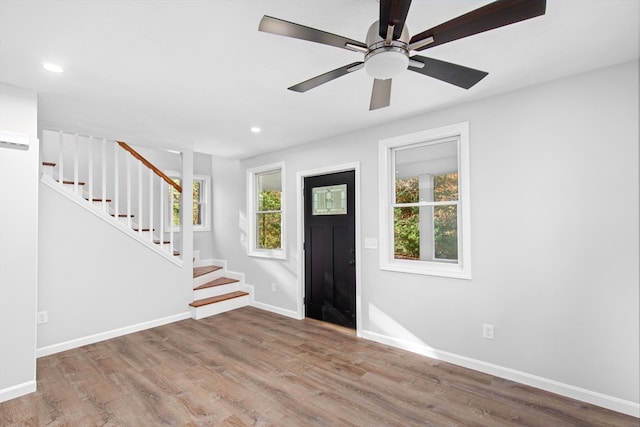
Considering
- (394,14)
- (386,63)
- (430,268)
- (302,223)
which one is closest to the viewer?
(394,14)

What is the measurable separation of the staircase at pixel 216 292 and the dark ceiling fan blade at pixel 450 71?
4.17 meters

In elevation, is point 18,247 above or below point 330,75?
below

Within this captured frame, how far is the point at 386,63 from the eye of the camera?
146 cm

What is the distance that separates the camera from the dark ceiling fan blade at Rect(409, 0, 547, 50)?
1199mm

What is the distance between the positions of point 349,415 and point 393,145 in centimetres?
257

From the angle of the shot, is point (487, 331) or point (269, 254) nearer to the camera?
point (487, 331)

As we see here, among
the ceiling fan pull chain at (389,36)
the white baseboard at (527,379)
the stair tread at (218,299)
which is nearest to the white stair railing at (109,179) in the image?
the stair tread at (218,299)

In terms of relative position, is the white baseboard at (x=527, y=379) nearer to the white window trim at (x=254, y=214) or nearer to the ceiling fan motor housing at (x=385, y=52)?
the white window trim at (x=254, y=214)

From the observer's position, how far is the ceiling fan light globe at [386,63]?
142cm

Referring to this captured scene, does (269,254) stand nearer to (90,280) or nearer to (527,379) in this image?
(90,280)

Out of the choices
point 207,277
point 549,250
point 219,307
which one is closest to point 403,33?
point 549,250

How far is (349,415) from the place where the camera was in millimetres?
2232

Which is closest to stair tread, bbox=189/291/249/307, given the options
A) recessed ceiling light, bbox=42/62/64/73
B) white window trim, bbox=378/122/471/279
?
white window trim, bbox=378/122/471/279

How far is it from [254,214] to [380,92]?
144 inches
